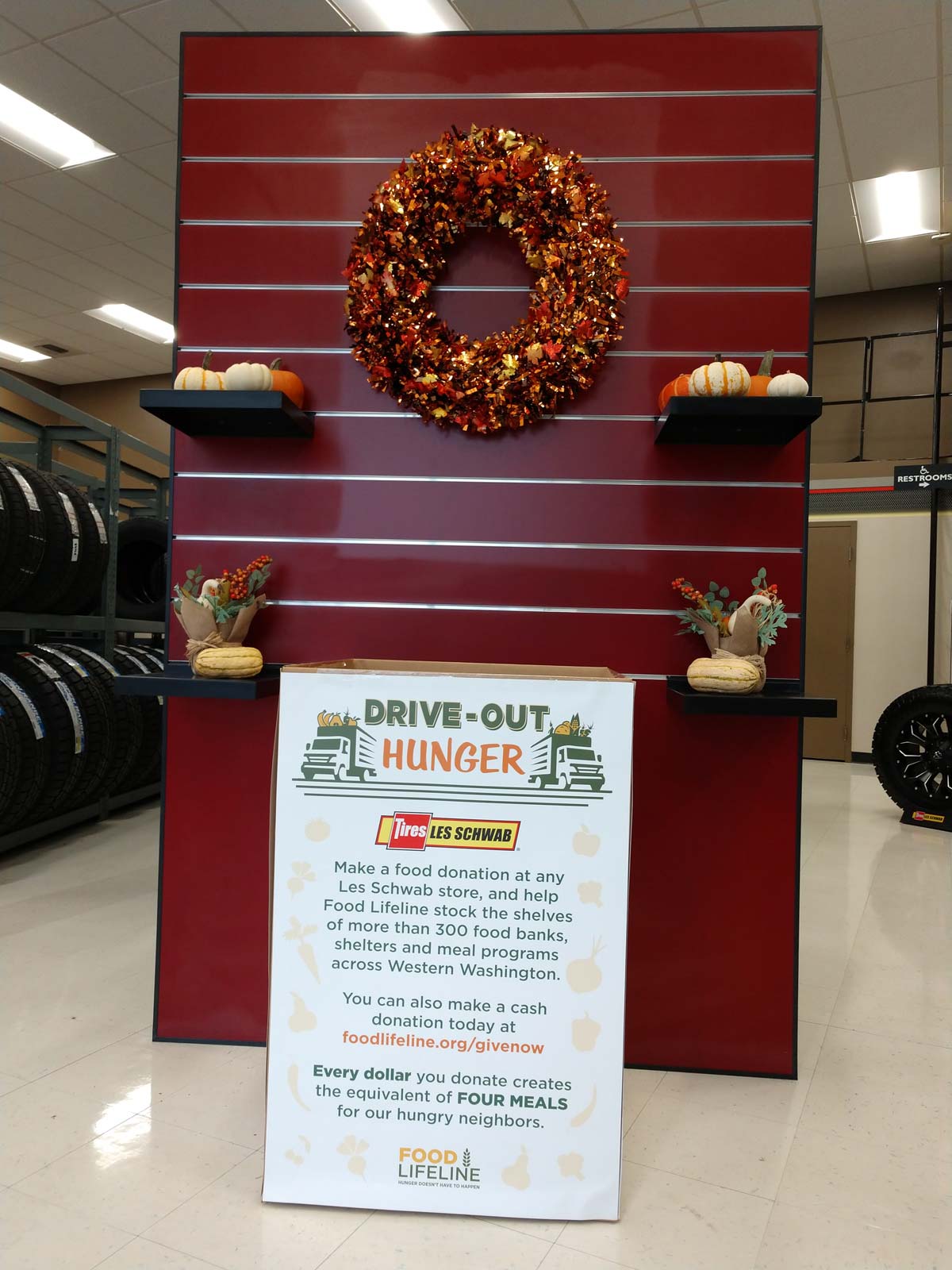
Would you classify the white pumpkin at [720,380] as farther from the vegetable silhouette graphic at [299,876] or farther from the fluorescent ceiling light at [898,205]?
the fluorescent ceiling light at [898,205]

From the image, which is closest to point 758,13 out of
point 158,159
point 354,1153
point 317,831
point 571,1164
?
point 158,159

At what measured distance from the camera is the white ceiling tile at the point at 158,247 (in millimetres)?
7664

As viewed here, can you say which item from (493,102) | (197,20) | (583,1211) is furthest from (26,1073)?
(197,20)

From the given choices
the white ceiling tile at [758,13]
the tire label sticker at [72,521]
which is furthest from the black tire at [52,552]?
the white ceiling tile at [758,13]

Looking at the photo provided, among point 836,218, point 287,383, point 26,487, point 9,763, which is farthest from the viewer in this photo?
point 836,218

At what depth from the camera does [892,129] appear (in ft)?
18.5

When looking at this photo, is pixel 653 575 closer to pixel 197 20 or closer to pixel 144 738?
pixel 144 738

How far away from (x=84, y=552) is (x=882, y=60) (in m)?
5.18

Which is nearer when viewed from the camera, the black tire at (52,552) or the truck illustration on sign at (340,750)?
the truck illustration on sign at (340,750)

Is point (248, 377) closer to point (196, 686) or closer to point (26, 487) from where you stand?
point (196, 686)

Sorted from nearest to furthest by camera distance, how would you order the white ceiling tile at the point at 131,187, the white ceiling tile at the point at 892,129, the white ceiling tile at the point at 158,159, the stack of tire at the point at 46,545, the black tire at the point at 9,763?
the black tire at the point at 9,763, the stack of tire at the point at 46,545, the white ceiling tile at the point at 892,129, the white ceiling tile at the point at 158,159, the white ceiling tile at the point at 131,187

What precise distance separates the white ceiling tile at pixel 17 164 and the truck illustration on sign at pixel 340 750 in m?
6.42

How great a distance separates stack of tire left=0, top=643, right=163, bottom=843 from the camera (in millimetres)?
3932

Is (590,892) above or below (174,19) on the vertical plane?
below
